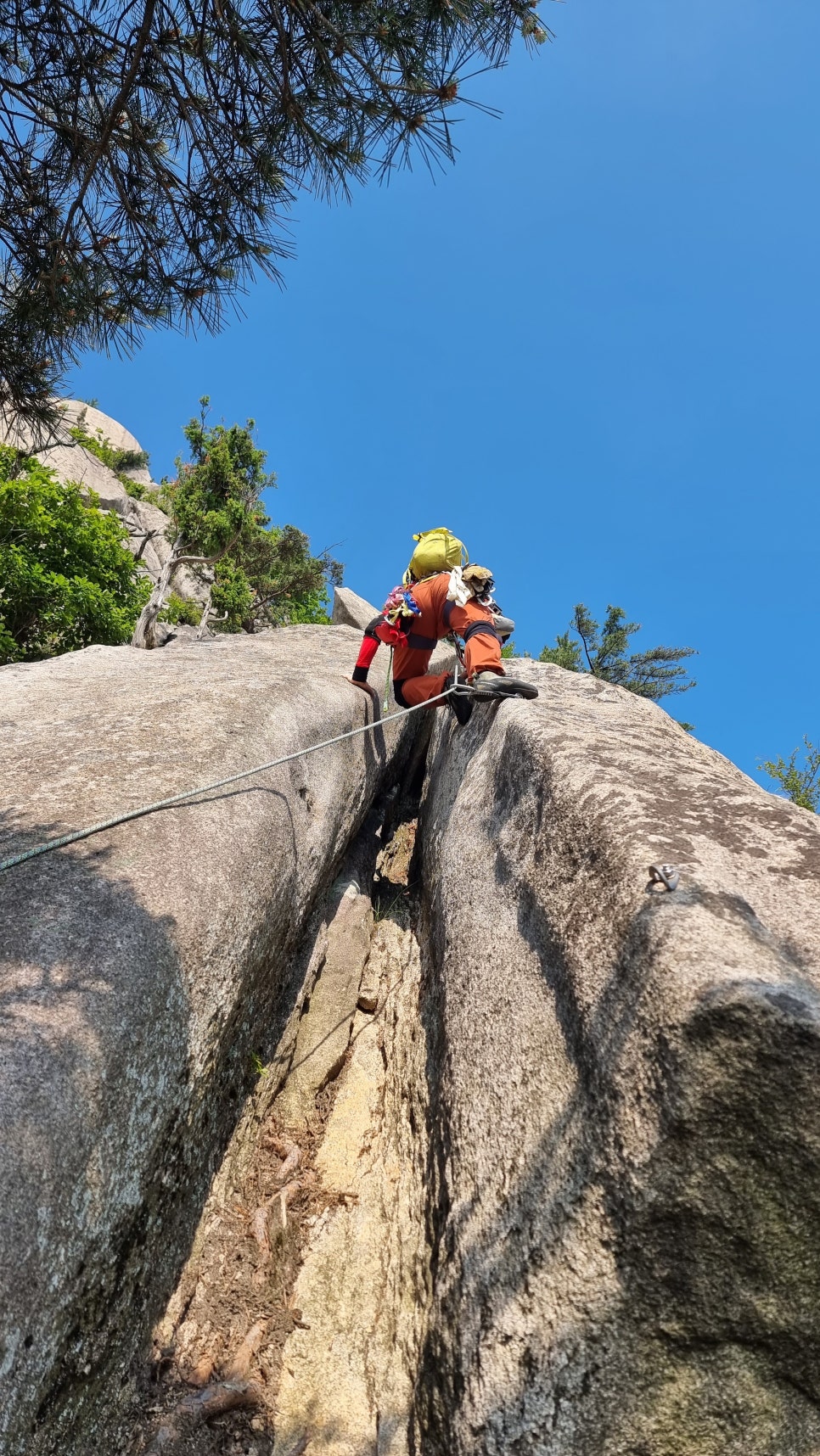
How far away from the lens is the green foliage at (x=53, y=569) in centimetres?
1169

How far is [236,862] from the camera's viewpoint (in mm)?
4207

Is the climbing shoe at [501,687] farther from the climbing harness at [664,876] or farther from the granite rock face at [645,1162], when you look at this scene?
the climbing harness at [664,876]

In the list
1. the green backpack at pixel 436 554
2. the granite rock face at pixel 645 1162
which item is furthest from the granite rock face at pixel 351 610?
the granite rock face at pixel 645 1162

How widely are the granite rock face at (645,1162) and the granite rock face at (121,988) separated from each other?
141cm

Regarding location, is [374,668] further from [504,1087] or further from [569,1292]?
[569,1292]

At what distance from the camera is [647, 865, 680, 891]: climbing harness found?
106 inches

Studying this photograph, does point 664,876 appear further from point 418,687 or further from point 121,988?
point 418,687

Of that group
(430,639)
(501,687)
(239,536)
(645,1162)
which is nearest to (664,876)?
(645,1162)

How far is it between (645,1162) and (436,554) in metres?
5.82

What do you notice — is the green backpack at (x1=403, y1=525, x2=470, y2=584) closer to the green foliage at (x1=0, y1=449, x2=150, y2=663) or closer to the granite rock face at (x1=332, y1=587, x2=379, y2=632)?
the granite rock face at (x1=332, y1=587, x2=379, y2=632)

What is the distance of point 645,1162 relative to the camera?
7.65 ft

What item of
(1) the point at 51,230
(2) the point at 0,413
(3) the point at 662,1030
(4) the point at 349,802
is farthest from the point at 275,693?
(3) the point at 662,1030

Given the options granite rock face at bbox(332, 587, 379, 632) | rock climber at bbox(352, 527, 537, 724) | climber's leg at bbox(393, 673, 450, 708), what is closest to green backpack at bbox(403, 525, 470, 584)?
rock climber at bbox(352, 527, 537, 724)

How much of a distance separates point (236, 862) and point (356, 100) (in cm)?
471
